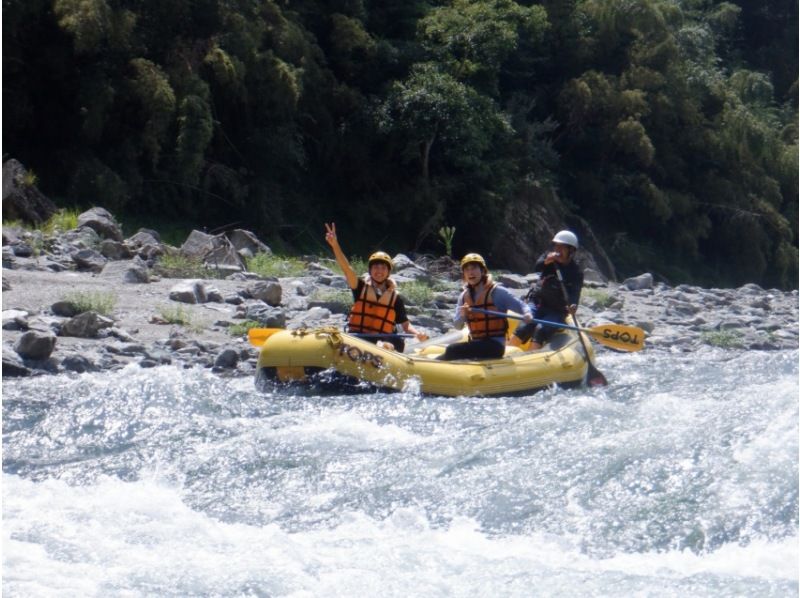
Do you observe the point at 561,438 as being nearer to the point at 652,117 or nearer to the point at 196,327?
the point at 196,327

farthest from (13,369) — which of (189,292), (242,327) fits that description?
(189,292)

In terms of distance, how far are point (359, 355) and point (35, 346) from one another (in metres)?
2.26

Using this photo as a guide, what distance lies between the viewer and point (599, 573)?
5102mm

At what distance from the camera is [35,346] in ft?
27.4

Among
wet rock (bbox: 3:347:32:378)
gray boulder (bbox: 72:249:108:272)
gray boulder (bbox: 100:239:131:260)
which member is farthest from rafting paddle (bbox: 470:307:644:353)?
gray boulder (bbox: 100:239:131:260)

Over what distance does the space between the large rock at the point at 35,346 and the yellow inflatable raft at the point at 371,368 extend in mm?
1535

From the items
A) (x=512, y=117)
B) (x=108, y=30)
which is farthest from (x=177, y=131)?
(x=512, y=117)

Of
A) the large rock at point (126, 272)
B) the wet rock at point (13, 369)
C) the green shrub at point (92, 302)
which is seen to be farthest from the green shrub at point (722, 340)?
the wet rock at point (13, 369)

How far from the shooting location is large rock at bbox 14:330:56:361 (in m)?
8.35

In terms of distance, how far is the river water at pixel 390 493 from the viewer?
16.5ft

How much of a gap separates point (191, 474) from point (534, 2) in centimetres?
1777

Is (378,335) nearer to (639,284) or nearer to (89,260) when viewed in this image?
(89,260)

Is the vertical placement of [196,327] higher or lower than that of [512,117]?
lower

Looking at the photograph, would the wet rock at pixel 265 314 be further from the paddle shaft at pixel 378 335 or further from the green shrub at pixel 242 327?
the paddle shaft at pixel 378 335
